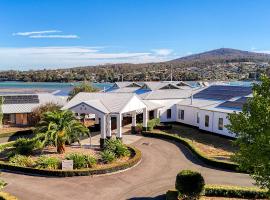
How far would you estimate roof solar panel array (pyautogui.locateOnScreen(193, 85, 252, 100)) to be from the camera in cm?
4862

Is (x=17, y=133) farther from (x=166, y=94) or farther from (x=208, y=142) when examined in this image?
(x=166, y=94)

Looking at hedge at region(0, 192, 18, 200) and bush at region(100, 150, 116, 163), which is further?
bush at region(100, 150, 116, 163)

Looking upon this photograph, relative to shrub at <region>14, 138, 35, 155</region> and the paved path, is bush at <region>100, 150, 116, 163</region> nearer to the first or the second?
the paved path

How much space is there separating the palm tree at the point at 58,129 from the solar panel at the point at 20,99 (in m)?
20.7

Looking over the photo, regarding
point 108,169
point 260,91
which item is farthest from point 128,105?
point 260,91

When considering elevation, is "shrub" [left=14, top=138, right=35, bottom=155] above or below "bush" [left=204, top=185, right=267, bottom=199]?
above

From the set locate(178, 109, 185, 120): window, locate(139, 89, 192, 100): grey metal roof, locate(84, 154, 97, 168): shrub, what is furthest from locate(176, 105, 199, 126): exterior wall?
locate(84, 154, 97, 168): shrub

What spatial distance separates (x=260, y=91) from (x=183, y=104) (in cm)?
3519

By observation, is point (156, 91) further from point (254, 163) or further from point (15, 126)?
point (254, 163)

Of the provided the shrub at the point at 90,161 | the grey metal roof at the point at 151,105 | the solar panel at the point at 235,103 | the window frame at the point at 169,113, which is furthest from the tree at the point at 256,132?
the window frame at the point at 169,113

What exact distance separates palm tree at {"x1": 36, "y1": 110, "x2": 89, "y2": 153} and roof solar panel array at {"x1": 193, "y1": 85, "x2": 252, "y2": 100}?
2280cm

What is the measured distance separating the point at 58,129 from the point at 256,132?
69.5 ft

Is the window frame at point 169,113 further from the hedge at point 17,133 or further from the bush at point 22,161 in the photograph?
the bush at point 22,161

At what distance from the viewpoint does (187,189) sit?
21500 mm
